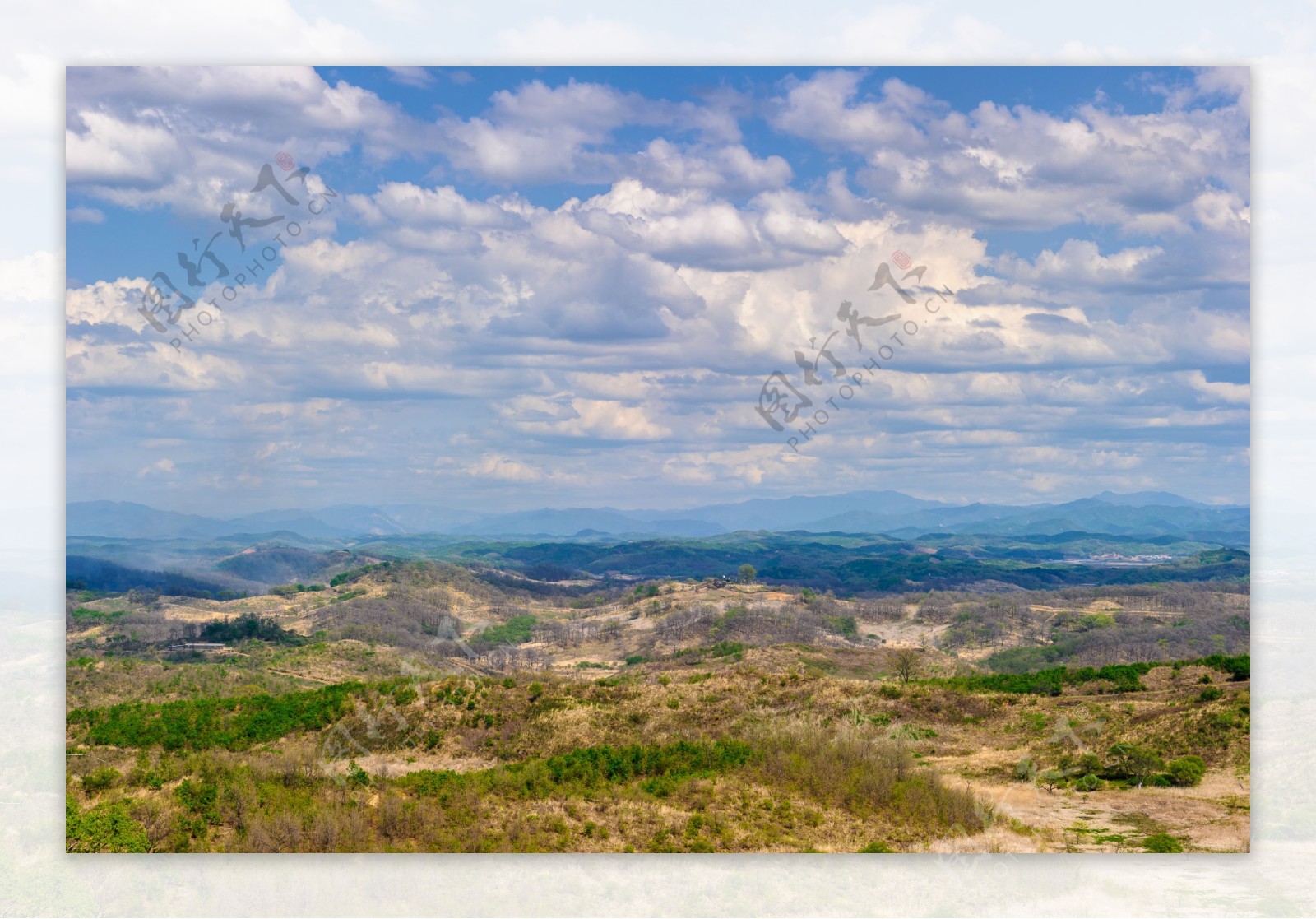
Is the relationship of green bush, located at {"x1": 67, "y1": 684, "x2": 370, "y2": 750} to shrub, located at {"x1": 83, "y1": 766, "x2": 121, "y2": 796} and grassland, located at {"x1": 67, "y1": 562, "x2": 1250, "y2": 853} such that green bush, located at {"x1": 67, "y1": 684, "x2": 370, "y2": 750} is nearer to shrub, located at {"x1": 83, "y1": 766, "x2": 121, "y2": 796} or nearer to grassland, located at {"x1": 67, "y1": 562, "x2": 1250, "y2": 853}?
grassland, located at {"x1": 67, "y1": 562, "x2": 1250, "y2": 853}

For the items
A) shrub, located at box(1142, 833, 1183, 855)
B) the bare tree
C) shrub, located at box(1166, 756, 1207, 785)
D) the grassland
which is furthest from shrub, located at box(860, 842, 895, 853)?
the bare tree

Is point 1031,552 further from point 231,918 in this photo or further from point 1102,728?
point 231,918

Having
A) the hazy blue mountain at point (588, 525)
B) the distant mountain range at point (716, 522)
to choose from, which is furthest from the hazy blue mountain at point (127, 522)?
the hazy blue mountain at point (588, 525)

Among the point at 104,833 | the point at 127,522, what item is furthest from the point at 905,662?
the point at 127,522

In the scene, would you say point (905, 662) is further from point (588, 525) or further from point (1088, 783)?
point (588, 525)

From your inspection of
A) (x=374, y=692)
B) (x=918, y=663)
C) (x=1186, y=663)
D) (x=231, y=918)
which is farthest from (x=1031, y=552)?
(x=231, y=918)

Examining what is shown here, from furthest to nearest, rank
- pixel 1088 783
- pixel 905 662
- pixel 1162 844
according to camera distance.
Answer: pixel 905 662
pixel 1088 783
pixel 1162 844
